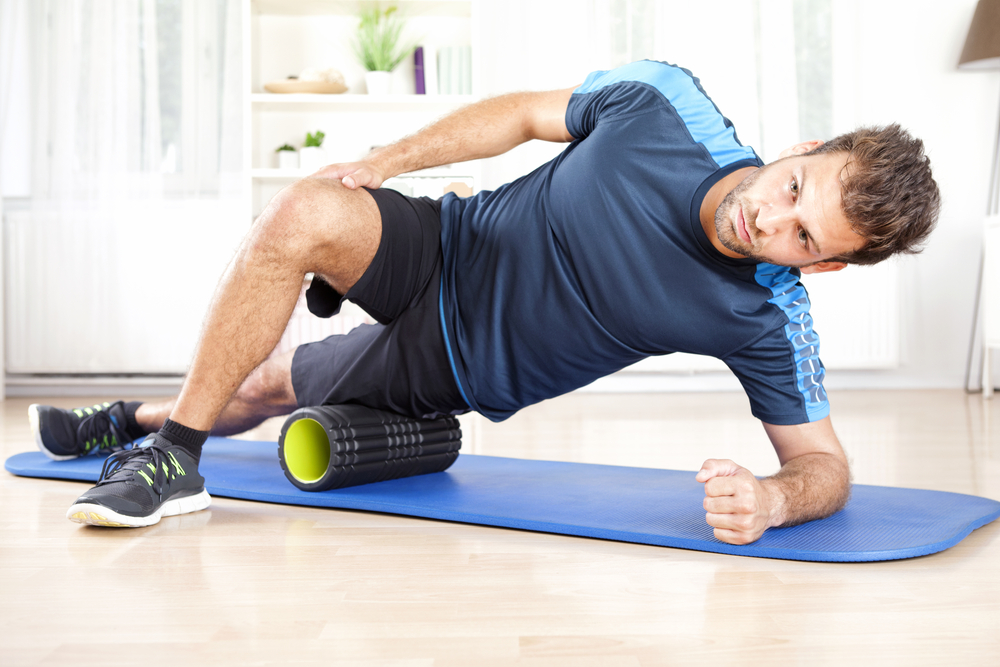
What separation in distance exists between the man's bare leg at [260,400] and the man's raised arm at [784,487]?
0.94 meters

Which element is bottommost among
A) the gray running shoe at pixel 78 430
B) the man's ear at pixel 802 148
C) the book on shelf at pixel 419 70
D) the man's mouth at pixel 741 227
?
the gray running shoe at pixel 78 430

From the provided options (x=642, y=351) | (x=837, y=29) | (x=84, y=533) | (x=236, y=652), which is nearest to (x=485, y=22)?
(x=837, y=29)

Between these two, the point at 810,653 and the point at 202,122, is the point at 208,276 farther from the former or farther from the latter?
the point at 810,653

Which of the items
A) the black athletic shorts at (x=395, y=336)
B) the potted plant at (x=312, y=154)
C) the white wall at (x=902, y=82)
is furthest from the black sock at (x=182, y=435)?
the white wall at (x=902, y=82)

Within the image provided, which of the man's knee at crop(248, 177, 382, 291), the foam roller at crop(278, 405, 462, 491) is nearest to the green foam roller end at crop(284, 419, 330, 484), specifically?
the foam roller at crop(278, 405, 462, 491)

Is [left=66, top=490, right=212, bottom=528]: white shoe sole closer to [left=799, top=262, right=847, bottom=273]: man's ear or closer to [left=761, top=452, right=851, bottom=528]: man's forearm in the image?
[left=761, top=452, right=851, bottom=528]: man's forearm

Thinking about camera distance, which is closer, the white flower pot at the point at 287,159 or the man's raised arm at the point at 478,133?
the man's raised arm at the point at 478,133

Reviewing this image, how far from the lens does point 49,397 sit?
381cm

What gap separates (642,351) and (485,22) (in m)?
2.99

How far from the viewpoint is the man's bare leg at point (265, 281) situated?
1354 millimetres

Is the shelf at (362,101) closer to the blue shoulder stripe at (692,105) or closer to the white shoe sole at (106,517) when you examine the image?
the blue shoulder stripe at (692,105)

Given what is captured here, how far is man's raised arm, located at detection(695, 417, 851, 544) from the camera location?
1.21m

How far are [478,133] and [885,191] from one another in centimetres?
76

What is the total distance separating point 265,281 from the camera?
1364 millimetres
